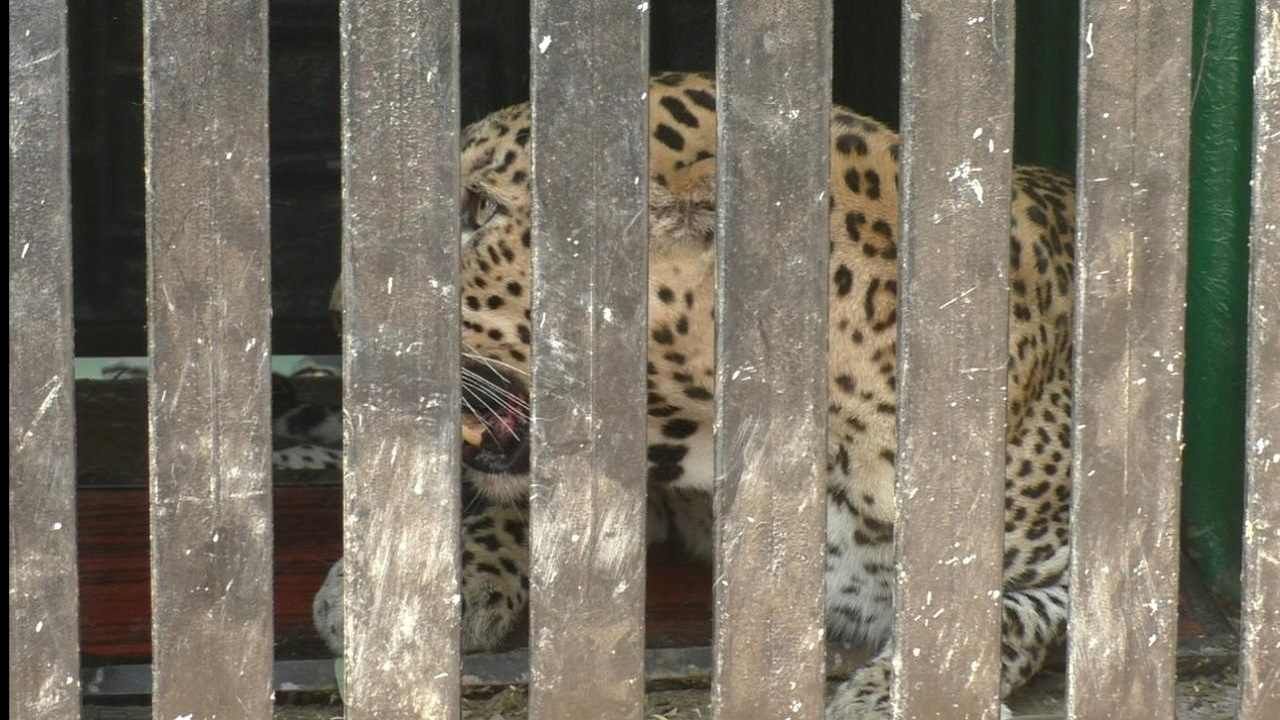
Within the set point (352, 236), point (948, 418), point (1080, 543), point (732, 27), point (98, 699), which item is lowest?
point (98, 699)

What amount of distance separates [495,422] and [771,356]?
1910mm

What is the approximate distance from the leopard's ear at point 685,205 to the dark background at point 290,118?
104 inches

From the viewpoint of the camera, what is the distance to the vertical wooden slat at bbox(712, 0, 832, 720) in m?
2.89

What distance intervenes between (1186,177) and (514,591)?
7.14 feet

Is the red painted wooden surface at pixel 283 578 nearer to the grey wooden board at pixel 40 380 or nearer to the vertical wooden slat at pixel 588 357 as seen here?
the grey wooden board at pixel 40 380

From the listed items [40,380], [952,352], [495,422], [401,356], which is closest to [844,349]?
[495,422]

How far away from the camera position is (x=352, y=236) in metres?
2.90

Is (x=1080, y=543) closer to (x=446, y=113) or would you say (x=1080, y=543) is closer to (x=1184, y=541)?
(x=446, y=113)

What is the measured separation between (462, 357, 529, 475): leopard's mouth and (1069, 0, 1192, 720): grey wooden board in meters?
1.80

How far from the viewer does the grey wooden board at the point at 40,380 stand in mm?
2846

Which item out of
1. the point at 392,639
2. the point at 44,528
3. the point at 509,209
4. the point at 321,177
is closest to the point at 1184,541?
the point at 509,209

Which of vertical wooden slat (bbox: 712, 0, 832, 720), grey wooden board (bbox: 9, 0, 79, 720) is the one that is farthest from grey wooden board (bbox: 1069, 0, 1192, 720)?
grey wooden board (bbox: 9, 0, 79, 720)

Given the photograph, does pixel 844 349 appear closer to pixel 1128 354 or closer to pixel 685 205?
pixel 685 205

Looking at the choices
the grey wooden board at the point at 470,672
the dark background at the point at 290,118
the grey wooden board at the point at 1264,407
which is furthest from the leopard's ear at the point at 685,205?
the dark background at the point at 290,118
